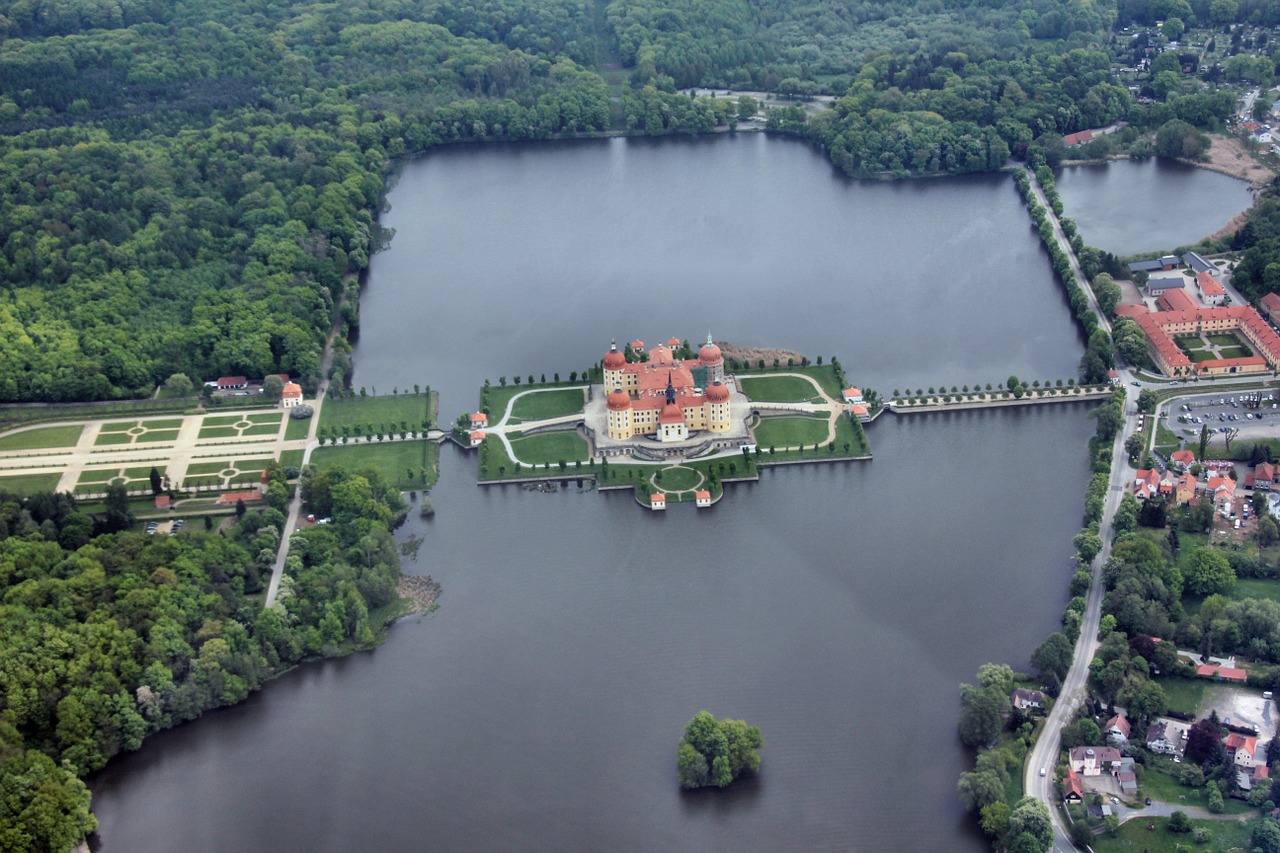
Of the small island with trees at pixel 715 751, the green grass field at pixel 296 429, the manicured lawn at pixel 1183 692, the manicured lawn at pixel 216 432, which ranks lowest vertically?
the small island with trees at pixel 715 751

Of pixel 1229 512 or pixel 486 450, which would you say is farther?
pixel 486 450

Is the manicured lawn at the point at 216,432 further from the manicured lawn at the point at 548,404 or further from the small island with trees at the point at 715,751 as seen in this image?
the small island with trees at the point at 715,751

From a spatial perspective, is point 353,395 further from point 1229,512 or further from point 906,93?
point 906,93

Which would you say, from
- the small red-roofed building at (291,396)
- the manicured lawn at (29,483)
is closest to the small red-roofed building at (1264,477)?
the small red-roofed building at (291,396)

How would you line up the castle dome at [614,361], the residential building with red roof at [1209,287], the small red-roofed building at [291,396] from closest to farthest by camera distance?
the castle dome at [614,361] < the small red-roofed building at [291,396] < the residential building with red roof at [1209,287]

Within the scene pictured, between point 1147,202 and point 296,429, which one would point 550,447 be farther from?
point 1147,202

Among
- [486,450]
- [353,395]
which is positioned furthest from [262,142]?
[486,450]
